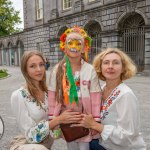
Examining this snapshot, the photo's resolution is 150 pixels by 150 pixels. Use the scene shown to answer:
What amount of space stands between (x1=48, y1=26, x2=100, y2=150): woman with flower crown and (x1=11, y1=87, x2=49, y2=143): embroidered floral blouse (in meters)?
0.13

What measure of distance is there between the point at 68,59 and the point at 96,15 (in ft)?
56.2

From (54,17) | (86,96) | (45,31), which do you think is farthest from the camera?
(45,31)

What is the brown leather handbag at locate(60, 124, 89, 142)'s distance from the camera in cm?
240

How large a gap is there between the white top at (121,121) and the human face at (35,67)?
0.80 meters

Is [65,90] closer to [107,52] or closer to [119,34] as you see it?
[107,52]

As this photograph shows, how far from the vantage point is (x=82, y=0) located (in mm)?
20891

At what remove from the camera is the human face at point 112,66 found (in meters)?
2.40

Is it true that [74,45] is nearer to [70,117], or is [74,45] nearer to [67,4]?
[70,117]

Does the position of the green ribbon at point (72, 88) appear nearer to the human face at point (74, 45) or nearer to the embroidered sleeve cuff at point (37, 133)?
the human face at point (74, 45)

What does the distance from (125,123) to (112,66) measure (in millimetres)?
569

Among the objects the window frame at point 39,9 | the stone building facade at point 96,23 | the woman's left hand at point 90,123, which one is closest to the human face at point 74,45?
the woman's left hand at point 90,123

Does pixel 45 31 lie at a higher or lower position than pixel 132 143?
higher

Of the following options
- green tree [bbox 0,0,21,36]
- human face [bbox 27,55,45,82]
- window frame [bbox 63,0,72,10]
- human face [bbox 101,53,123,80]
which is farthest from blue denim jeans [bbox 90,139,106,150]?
green tree [bbox 0,0,21,36]

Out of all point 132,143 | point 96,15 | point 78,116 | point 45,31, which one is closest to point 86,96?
point 78,116
